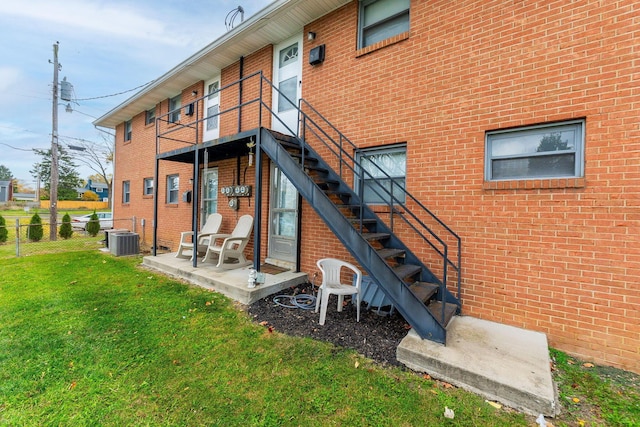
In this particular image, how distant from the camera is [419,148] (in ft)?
14.0

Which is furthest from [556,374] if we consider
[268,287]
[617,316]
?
[268,287]

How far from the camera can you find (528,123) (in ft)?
11.4

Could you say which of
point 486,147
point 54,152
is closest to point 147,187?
point 54,152

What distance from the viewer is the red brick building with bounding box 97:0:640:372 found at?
3.03m

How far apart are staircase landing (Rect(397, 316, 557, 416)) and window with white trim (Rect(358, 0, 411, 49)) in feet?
15.5

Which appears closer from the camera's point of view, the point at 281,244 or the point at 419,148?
the point at 419,148

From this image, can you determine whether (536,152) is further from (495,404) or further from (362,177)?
(495,404)

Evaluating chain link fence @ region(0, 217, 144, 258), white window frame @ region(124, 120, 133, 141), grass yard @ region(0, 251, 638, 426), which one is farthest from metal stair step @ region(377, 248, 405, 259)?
white window frame @ region(124, 120, 133, 141)

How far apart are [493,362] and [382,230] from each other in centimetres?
228

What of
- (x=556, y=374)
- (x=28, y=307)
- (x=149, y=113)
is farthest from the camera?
(x=149, y=113)

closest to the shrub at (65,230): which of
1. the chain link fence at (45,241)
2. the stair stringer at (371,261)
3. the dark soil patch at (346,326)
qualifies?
the chain link fence at (45,241)

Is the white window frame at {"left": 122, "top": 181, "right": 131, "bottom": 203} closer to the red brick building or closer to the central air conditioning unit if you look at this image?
the central air conditioning unit

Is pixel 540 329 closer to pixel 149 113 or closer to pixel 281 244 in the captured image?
pixel 281 244

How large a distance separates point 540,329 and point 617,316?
716 millimetres
